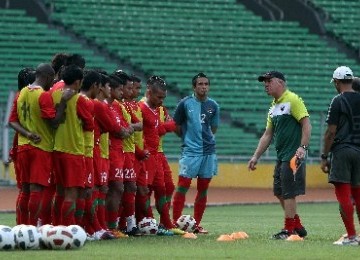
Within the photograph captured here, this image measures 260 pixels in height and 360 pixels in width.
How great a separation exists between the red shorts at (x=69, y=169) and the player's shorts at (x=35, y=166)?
0.31 ft

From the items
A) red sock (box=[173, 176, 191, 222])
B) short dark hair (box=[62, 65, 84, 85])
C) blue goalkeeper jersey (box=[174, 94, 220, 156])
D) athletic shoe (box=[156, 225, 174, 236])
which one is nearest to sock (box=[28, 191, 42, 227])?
short dark hair (box=[62, 65, 84, 85])

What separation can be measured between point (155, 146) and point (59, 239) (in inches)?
164

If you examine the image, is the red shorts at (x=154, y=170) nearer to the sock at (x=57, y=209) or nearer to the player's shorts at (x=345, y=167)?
the sock at (x=57, y=209)

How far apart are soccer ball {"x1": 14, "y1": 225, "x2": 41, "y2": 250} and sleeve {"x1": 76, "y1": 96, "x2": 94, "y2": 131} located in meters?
1.75

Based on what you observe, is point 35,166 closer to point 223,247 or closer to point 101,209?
point 101,209

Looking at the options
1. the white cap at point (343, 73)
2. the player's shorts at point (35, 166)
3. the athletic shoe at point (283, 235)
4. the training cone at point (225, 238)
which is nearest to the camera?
the player's shorts at point (35, 166)

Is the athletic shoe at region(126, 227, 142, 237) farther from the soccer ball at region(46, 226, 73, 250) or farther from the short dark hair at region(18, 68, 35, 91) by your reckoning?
the soccer ball at region(46, 226, 73, 250)

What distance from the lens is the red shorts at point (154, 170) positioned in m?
17.1

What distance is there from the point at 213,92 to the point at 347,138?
22589 mm

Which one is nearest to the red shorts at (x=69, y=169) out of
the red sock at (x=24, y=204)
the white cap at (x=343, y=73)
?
the red sock at (x=24, y=204)

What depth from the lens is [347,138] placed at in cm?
1506

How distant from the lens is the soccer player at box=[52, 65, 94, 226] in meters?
14.5

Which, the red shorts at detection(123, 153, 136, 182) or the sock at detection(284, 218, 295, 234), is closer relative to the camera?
the sock at detection(284, 218, 295, 234)

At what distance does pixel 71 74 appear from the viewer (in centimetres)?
1439
